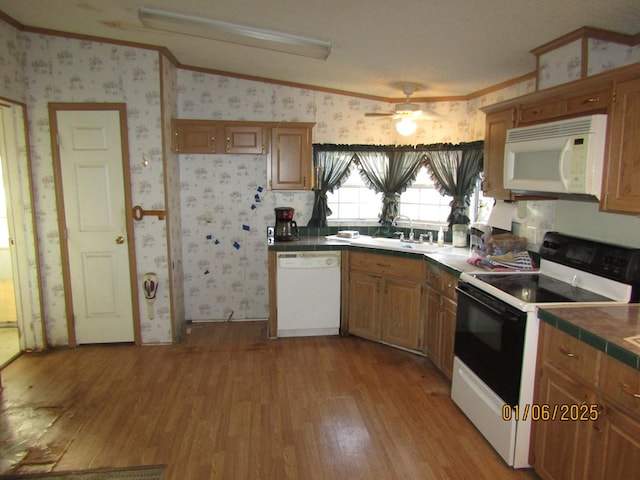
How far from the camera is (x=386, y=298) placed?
3.98m

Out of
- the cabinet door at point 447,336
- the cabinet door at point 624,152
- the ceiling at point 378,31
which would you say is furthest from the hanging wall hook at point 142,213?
the cabinet door at point 624,152

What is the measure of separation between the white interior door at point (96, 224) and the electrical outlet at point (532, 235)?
3.39 m

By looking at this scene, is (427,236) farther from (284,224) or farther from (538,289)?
(538,289)

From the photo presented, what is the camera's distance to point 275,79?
14.6ft

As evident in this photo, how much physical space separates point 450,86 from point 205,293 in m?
3.18

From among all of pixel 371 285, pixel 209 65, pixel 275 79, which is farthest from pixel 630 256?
pixel 209 65

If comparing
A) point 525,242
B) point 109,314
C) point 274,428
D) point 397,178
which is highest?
point 397,178

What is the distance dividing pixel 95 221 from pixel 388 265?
2.65 m

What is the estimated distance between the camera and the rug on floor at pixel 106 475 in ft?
7.70

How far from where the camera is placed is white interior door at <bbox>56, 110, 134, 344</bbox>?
12.6ft

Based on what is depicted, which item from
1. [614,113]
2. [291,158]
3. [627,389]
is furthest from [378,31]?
[627,389]

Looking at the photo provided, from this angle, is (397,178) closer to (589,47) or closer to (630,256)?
(589,47)
